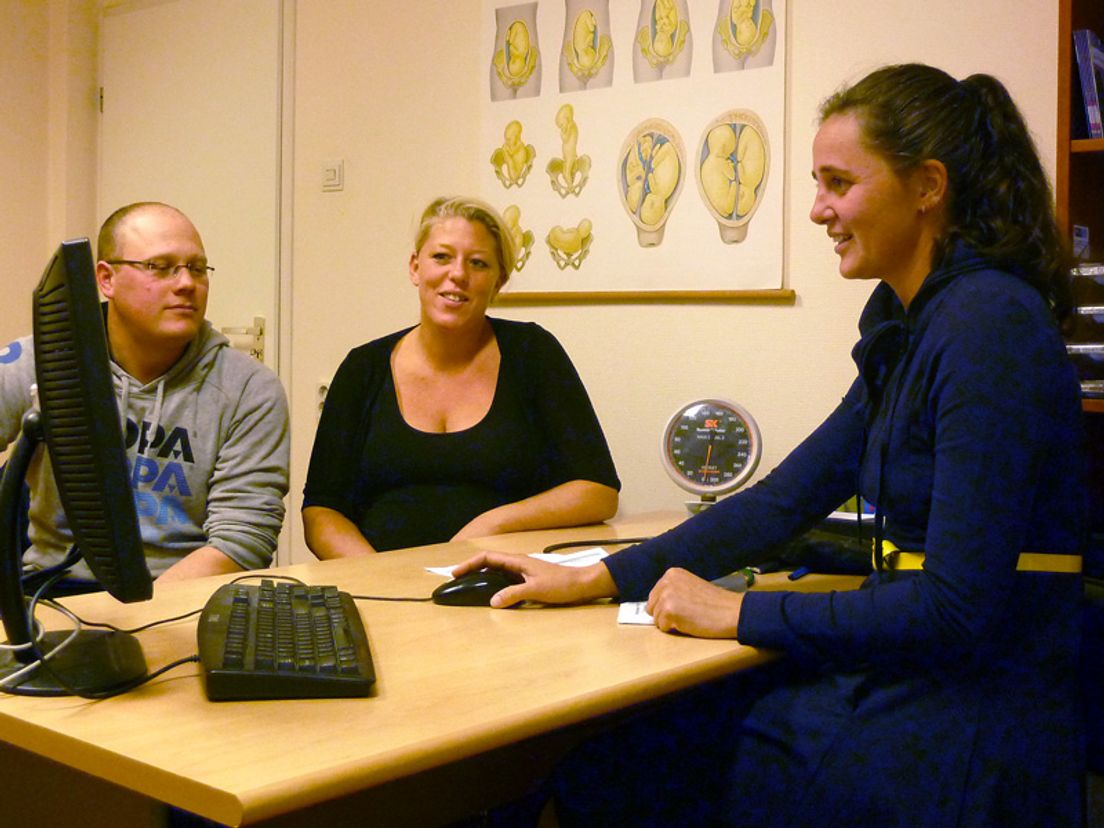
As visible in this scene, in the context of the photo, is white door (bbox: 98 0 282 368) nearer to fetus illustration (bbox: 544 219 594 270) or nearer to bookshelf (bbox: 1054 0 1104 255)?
fetus illustration (bbox: 544 219 594 270)

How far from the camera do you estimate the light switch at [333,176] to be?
360cm

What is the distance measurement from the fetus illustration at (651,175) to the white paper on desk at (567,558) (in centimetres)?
125

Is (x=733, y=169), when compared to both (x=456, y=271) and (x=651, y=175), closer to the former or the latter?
(x=651, y=175)

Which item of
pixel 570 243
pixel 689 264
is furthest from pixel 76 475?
pixel 570 243

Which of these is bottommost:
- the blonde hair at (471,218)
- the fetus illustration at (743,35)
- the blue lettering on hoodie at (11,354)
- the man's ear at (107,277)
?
the blue lettering on hoodie at (11,354)

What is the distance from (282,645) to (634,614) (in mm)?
505

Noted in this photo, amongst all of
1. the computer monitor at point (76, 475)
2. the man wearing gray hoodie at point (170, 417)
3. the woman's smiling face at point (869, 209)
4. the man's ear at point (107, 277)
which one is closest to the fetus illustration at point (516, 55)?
the man wearing gray hoodie at point (170, 417)

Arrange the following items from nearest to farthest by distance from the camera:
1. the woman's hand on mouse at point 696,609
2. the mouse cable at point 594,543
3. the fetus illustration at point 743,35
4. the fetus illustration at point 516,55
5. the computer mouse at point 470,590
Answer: the woman's hand on mouse at point 696,609 < the computer mouse at point 470,590 < the mouse cable at point 594,543 < the fetus illustration at point 743,35 < the fetus illustration at point 516,55

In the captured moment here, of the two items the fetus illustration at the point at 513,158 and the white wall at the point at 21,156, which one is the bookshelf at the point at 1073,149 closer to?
the fetus illustration at the point at 513,158

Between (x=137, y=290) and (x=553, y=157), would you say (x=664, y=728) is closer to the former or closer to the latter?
(x=137, y=290)

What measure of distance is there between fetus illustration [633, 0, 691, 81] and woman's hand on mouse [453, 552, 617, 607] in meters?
1.77

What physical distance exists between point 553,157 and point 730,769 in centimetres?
216

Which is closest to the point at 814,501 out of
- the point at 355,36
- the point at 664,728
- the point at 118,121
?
the point at 664,728

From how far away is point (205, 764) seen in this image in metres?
0.84
